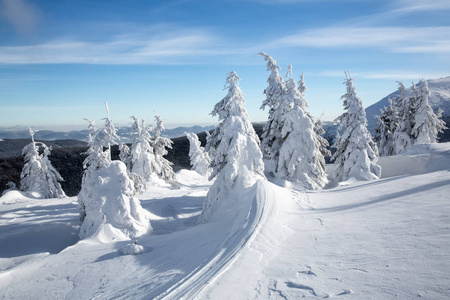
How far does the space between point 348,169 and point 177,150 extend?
66975mm

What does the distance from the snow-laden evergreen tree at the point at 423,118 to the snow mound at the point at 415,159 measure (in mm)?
4934

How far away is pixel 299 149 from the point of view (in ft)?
57.4

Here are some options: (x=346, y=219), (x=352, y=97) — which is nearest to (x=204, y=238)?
(x=346, y=219)

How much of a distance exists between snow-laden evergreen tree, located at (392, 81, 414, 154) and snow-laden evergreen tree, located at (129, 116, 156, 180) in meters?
29.1

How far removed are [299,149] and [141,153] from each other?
17215 millimetres

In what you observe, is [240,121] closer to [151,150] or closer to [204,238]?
[204,238]

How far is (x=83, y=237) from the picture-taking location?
1120 centimetres

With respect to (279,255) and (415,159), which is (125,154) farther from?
(415,159)

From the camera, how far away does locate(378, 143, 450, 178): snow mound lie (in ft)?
70.5

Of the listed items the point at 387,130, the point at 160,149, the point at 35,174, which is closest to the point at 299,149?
the point at 160,149

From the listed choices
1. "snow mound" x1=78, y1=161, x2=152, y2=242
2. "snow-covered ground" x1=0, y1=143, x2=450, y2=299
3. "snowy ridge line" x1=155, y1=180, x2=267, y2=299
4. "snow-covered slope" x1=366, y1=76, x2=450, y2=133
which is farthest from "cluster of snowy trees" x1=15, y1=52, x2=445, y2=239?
"snow-covered slope" x1=366, y1=76, x2=450, y2=133

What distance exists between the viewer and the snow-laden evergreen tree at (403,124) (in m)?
29.3

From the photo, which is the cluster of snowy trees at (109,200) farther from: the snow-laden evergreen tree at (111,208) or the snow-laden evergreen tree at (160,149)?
the snow-laden evergreen tree at (160,149)

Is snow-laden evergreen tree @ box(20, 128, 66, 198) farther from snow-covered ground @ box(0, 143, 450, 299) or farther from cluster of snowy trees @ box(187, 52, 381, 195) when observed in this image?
cluster of snowy trees @ box(187, 52, 381, 195)
